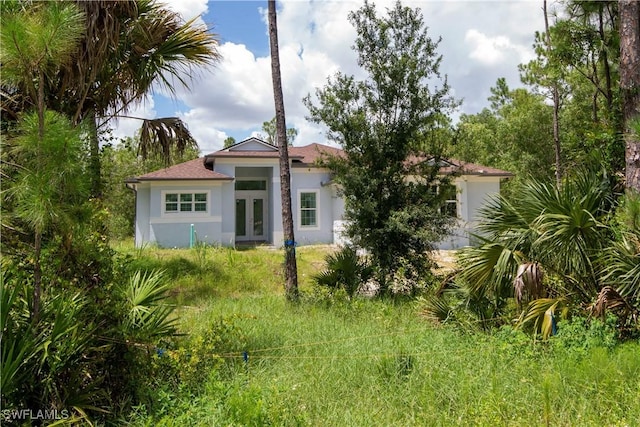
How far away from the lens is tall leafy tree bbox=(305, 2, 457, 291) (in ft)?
29.3

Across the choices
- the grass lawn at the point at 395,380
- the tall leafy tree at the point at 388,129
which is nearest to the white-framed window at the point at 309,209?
the tall leafy tree at the point at 388,129

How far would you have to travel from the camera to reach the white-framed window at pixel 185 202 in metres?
17.0

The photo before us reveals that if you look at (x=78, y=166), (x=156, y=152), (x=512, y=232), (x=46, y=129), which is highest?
(x=156, y=152)

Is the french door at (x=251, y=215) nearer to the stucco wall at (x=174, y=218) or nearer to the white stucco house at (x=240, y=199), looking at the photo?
the white stucco house at (x=240, y=199)

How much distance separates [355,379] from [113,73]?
6.52 metres

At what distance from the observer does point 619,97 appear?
6141 mm

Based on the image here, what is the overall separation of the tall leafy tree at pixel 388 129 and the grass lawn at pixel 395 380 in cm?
302

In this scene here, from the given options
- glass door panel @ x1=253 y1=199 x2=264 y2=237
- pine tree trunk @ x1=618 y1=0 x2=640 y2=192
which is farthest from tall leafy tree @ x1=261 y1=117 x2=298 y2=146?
pine tree trunk @ x1=618 y1=0 x2=640 y2=192

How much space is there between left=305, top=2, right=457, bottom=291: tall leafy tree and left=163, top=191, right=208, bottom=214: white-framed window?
9.73m

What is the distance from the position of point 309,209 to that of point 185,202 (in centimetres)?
Result: 548

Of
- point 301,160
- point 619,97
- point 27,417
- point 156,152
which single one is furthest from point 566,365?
point 301,160

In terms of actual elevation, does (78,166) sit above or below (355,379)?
above

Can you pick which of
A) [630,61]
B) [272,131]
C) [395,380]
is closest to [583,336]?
[395,380]

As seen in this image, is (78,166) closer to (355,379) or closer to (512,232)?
(355,379)
